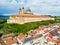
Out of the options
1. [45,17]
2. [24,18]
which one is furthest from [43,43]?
[45,17]

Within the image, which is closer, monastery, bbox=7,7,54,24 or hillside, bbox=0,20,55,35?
hillside, bbox=0,20,55,35

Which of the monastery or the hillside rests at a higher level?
the hillside

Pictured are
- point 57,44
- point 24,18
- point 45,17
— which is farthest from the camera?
point 45,17

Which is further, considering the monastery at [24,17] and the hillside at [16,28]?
the monastery at [24,17]

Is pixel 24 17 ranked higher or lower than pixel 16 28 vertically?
lower

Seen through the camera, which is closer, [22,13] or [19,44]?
[19,44]

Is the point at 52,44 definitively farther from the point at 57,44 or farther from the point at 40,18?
the point at 40,18

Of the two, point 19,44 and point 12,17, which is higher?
point 19,44

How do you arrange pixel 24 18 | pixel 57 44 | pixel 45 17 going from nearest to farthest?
pixel 57 44
pixel 24 18
pixel 45 17

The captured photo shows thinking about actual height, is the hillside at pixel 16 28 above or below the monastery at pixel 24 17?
above

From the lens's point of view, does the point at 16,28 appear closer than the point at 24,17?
Yes
